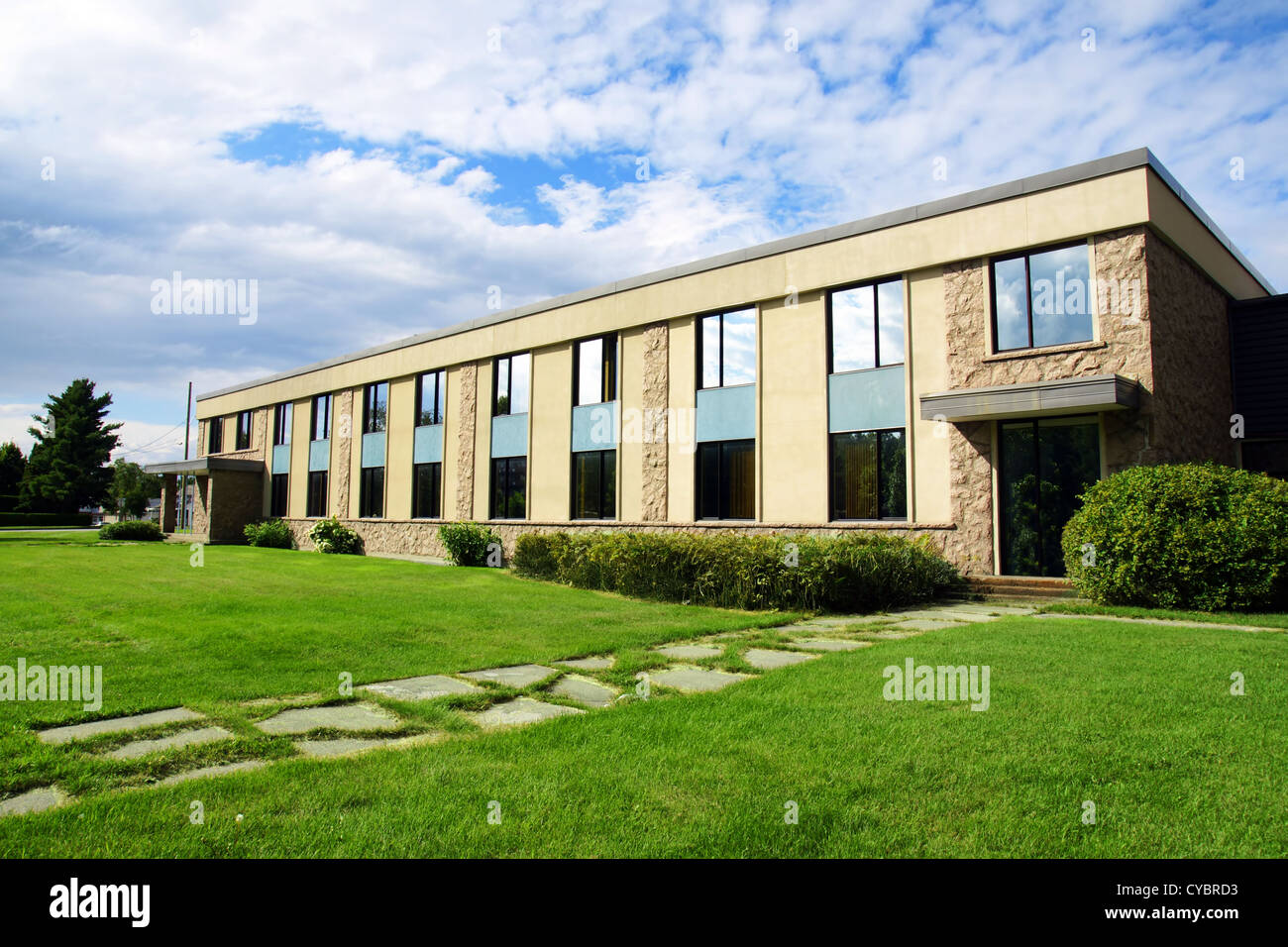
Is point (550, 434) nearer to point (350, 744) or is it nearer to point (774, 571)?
point (774, 571)

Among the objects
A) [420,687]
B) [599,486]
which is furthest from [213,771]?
[599,486]

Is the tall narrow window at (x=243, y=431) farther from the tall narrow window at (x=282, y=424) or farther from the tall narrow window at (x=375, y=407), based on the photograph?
the tall narrow window at (x=375, y=407)

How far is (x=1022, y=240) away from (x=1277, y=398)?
6.76 metres

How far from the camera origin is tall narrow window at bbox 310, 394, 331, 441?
95.6 ft

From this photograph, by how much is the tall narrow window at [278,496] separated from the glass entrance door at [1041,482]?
28135 mm

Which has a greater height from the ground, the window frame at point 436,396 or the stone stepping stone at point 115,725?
the window frame at point 436,396

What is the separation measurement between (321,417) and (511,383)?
11668 millimetres

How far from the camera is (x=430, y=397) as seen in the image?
2500 cm

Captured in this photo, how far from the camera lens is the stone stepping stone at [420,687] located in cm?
559

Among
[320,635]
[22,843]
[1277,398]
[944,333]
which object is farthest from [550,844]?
[1277,398]

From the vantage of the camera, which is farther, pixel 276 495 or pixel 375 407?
pixel 276 495

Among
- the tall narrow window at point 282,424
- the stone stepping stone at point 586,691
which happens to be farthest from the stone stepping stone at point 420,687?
the tall narrow window at point 282,424

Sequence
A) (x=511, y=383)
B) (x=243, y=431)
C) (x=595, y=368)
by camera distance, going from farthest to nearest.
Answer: (x=243, y=431)
(x=511, y=383)
(x=595, y=368)

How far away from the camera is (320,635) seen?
7.87 meters
